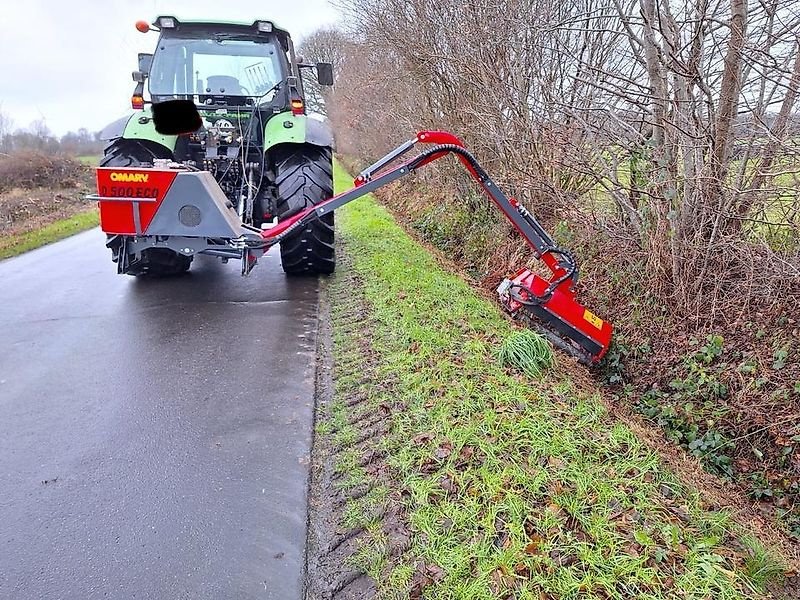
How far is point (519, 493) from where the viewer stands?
2439 mm

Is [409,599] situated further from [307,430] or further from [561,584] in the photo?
[307,430]

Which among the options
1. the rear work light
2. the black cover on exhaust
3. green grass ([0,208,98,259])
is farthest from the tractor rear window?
green grass ([0,208,98,259])

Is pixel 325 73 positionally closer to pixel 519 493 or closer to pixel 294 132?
pixel 294 132

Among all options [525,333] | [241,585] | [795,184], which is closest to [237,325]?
[525,333]

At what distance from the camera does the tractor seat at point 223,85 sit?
6070mm

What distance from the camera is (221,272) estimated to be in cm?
640

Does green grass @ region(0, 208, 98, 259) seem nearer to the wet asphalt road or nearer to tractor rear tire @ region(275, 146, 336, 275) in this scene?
the wet asphalt road

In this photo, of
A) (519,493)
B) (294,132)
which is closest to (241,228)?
(294,132)

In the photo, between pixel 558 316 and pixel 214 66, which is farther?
pixel 214 66

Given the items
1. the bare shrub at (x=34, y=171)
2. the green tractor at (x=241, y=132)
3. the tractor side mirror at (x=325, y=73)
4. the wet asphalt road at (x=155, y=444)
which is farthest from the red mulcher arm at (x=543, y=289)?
the bare shrub at (x=34, y=171)

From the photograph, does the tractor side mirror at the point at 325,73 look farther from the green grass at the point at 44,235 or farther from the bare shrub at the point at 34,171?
the bare shrub at the point at 34,171

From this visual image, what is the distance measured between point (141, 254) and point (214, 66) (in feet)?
7.34

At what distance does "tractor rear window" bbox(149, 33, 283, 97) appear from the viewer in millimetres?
6012

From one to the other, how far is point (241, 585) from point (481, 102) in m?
5.60
